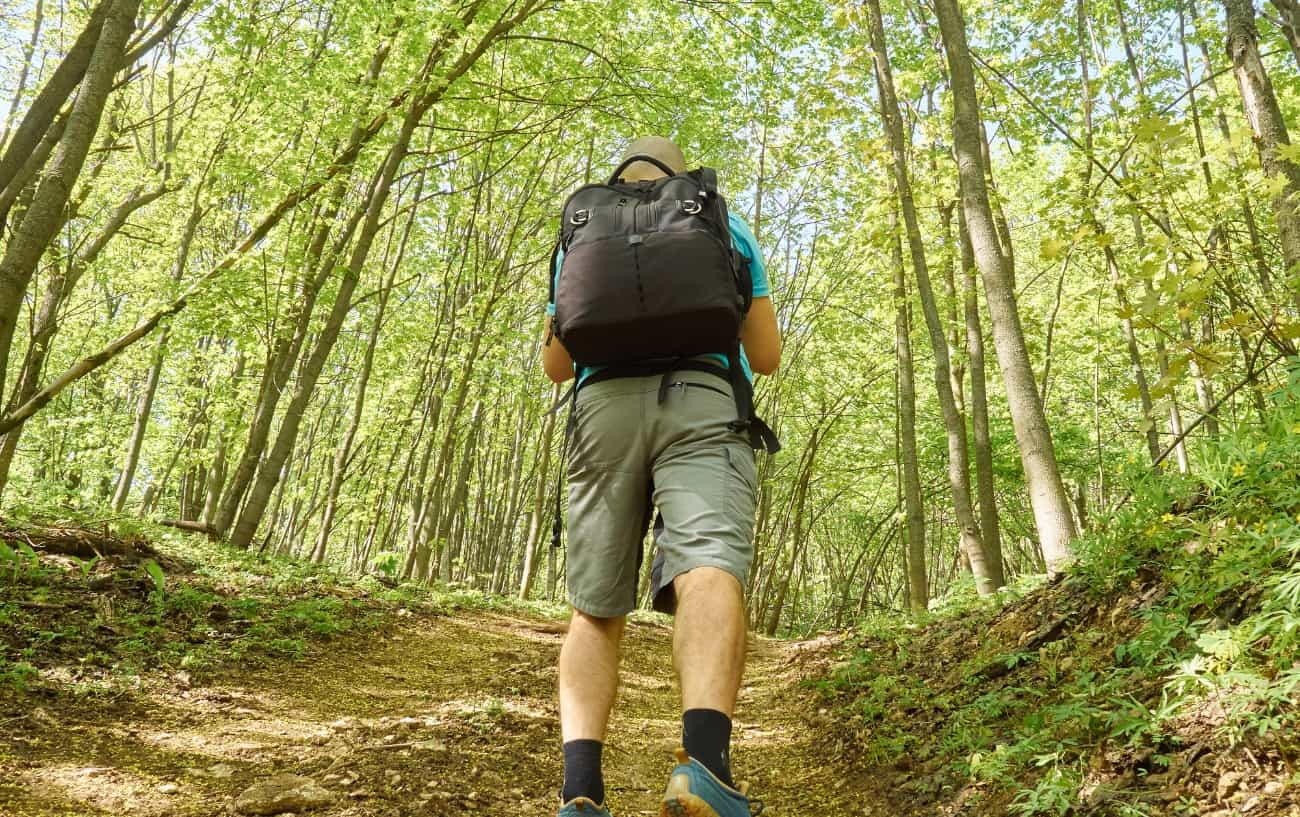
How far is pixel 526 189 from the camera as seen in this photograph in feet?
44.7

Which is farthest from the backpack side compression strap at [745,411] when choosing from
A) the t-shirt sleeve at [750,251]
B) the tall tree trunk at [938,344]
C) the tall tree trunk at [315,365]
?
the tall tree trunk at [315,365]

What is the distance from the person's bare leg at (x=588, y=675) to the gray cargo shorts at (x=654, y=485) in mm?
52

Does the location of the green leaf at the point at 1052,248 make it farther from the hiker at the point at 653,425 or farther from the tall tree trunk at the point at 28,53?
the tall tree trunk at the point at 28,53

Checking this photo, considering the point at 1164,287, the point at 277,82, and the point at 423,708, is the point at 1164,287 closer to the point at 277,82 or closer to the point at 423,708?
the point at 423,708

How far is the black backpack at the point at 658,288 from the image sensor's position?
204 cm

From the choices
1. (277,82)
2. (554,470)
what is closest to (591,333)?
(277,82)

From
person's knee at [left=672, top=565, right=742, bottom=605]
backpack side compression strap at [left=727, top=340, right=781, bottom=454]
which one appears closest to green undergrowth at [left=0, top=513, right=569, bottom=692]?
person's knee at [left=672, top=565, right=742, bottom=605]

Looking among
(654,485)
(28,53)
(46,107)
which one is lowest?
(654,485)

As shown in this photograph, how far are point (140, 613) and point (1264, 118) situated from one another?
22.7 ft

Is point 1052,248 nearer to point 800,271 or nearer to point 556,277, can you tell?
point 556,277

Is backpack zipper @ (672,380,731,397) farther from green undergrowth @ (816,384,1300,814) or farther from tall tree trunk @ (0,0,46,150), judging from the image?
tall tree trunk @ (0,0,46,150)

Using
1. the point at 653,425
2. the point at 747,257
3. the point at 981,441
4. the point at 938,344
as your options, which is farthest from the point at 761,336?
the point at 981,441

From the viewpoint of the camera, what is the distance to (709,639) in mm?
1803

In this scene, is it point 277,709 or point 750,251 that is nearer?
point 750,251
